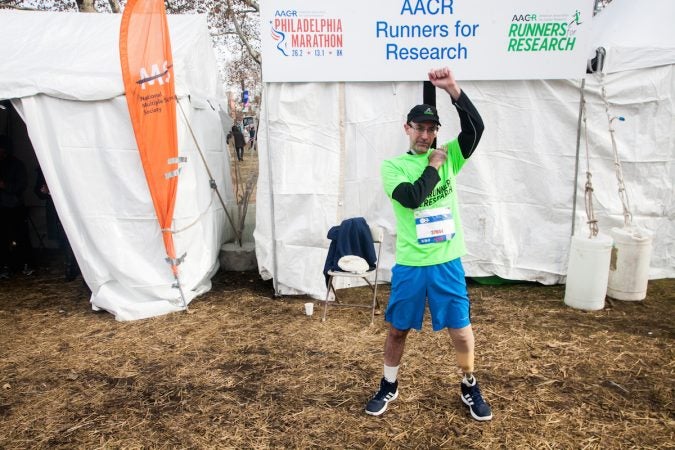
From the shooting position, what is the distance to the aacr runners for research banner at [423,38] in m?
4.69

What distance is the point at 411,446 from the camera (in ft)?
8.94

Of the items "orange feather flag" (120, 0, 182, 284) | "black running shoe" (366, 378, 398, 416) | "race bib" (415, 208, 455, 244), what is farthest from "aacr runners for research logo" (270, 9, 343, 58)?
"black running shoe" (366, 378, 398, 416)

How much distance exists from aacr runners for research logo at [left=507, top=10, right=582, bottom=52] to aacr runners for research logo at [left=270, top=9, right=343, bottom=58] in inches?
69.6

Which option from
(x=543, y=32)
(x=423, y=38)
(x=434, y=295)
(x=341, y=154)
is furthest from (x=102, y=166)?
(x=543, y=32)

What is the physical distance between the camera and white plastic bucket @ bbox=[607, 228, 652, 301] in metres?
4.77

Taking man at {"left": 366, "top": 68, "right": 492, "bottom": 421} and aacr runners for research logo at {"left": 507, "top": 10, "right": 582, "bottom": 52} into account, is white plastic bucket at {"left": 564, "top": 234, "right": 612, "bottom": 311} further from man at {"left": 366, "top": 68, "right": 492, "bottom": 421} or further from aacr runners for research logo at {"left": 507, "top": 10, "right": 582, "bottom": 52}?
man at {"left": 366, "top": 68, "right": 492, "bottom": 421}

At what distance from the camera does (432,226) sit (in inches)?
104

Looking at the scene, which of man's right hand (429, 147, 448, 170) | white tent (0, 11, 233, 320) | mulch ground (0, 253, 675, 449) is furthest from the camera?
white tent (0, 11, 233, 320)

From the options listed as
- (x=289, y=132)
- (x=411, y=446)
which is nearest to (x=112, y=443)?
(x=411, y=446)

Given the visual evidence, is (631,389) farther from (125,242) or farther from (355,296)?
(125,242)

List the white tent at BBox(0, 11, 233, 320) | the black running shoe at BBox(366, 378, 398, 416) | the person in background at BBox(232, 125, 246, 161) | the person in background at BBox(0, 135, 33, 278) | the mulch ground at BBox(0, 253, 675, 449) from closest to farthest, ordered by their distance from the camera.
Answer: the mulch ground at BBox(0, 253, 675, 449) < the black running shoe at BBox(366, 378, 398, 416) < the white tent at BBox(0, 11, 233, 320) < the person in background at BBox(0, 135, 33, 278) < the person in background at BBox(232, 125, 246, 161)

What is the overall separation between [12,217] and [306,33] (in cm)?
466

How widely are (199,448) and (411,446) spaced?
124 cm

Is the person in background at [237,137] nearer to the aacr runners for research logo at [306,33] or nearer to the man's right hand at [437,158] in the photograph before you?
the aacr runners for research logo at [306,33]
